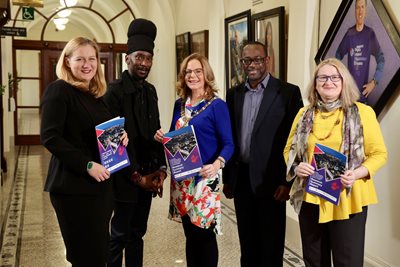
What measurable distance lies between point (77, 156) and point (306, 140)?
46.8 inches

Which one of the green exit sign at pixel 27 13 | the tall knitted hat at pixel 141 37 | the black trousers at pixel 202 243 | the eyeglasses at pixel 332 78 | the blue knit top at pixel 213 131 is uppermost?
the green exit sign at pixel 27 13

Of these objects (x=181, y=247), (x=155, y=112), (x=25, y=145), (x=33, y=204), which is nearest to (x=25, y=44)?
(x=25, y=145)

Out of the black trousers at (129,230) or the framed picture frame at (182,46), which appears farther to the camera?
the framed picture frame at (182,46)

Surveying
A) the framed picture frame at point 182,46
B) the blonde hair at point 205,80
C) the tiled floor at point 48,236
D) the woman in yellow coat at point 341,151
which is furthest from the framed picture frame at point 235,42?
the woman in yellow coat at point 341,151

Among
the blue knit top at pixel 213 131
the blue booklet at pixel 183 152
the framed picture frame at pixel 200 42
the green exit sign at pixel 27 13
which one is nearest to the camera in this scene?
the blue booklet at pixel 183 152

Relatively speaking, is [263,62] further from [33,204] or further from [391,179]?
[33,204]

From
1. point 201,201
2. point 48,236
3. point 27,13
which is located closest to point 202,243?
point 201,201

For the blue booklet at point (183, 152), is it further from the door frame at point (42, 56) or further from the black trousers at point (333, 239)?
the door frame at point (42, 56)

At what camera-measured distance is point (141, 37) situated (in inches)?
109

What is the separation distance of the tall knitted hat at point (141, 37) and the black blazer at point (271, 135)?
78 centimetres

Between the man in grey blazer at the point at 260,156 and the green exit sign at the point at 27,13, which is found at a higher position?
the green exit sign at the point at 27,13

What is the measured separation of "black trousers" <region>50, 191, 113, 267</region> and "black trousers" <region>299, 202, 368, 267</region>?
3.59 feet

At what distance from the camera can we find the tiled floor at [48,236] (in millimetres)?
3828

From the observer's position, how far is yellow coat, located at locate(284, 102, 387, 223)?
2303 mm
